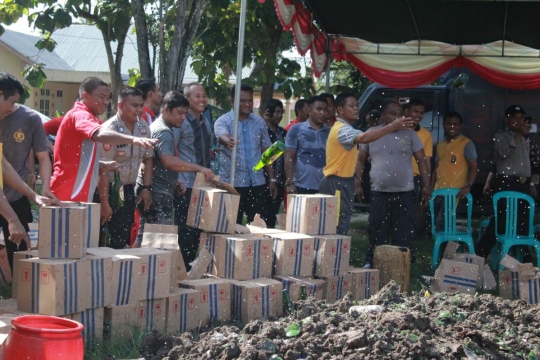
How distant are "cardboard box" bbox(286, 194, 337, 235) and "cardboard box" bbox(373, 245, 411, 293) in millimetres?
646

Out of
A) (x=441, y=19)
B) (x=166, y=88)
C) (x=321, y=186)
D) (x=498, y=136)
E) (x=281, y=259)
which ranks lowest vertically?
(x=281, y=259)

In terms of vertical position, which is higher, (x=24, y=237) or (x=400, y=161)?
(x=400, y=161)

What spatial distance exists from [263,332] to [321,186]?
10.4 ft

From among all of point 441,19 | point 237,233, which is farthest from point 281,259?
point 441,19

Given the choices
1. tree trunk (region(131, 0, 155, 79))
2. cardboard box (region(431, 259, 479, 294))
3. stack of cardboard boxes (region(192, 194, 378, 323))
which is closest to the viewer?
stack of cardboard boxes (region(192, 194, 378, 323))

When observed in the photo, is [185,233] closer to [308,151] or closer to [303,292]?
[303,292]

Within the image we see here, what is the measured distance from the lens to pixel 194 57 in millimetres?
14219

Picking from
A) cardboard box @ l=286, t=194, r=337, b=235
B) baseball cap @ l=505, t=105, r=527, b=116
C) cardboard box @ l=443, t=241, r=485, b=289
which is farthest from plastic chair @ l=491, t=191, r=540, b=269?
cardboard box @ l=286, t=194, r=337, b=235

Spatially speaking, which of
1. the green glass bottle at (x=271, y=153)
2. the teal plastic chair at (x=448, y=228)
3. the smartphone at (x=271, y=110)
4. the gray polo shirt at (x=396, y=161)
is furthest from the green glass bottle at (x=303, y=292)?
the smartphone at (x=271, y=110)

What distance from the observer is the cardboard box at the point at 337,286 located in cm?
664

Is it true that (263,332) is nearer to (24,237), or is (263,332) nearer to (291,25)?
(24,237)

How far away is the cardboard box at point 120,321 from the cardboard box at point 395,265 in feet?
9.22

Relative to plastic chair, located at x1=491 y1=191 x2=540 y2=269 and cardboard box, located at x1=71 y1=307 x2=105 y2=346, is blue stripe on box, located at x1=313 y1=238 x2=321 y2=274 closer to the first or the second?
cardboard box, located at x1=71 y1=307 x2=105 y2=346

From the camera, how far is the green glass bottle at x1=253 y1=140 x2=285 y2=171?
738 centimetres
